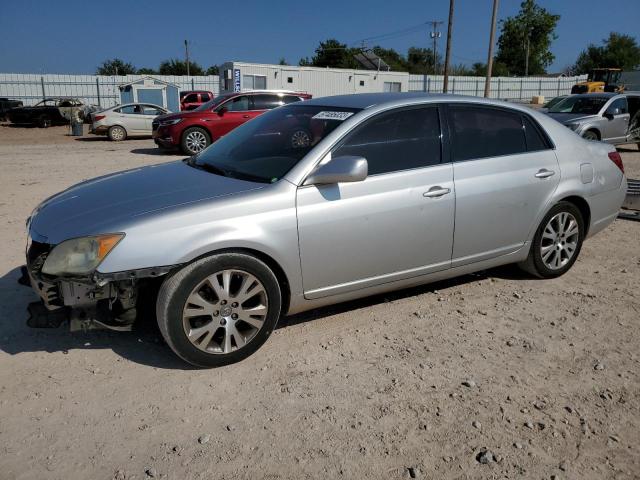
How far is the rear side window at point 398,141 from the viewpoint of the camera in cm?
375

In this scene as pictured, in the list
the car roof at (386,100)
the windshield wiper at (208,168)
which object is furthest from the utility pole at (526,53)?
the windshield wiper at (208,168)

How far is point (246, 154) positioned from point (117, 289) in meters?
1.49

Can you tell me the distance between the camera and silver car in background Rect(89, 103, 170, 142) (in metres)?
19.6

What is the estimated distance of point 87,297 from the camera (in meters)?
3.11

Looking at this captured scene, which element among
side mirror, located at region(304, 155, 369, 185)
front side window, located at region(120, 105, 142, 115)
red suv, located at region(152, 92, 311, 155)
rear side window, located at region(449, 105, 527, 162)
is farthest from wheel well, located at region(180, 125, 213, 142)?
side mirror, located at region(304, 155, 369, 185)

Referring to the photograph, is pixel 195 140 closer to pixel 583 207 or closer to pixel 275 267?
pixel 583 207

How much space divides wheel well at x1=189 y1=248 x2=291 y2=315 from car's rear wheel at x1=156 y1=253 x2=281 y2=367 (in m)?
0.04

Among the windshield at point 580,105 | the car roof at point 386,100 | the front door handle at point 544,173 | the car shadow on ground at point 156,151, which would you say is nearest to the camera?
the car roof at point 386,100

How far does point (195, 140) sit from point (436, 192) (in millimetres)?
11428

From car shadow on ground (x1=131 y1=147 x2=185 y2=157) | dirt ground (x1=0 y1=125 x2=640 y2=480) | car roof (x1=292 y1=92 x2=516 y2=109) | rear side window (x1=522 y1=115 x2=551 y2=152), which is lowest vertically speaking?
car shadow on ground (x1=131 y1=147 x2=185 y2=157)

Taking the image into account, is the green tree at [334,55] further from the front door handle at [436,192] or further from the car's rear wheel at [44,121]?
the front door handle at [436,192]

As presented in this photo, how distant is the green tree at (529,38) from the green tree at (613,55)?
16085mm

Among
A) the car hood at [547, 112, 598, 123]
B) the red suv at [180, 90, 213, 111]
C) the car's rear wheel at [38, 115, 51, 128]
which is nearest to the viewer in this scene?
the car hood at [547, 112, 598, 123]

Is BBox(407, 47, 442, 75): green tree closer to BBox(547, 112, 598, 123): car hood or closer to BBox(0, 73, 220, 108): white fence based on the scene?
BBox(0, 73, 220, 108): white fence
